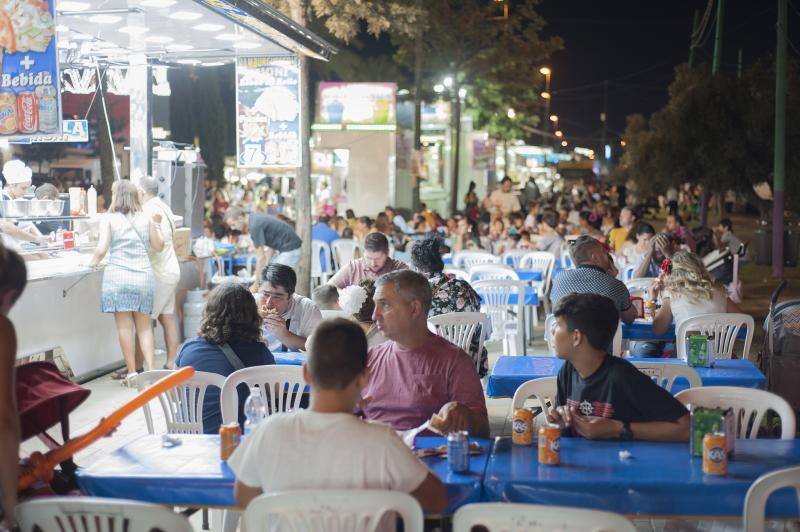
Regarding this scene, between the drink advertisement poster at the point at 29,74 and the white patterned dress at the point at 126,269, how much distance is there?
6.98 feet

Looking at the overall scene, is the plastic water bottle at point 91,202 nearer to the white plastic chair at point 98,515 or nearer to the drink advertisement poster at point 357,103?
the white plastic chair at point 98,515

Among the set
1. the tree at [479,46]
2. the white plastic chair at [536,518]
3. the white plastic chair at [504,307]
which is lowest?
the white plastic chair at [504,307]

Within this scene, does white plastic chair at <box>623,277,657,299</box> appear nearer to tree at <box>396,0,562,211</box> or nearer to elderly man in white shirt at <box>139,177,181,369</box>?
elderly man in white shirt at <box>139,177,181,369</box>

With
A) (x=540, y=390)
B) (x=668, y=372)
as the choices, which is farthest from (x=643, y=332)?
(x=540, y=390)

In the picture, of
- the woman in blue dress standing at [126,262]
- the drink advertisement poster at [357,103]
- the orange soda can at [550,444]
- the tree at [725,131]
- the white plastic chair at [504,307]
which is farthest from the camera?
the drink advertisement poster at [357,103]

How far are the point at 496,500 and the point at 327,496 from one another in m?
0.88

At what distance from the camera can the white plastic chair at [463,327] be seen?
8.00m

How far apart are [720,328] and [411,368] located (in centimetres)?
389

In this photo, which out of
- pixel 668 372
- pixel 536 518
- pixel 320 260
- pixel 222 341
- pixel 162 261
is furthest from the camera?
pixel 320 260

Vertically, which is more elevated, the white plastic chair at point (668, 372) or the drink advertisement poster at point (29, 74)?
the drink advertisement poster at point (29, 74)

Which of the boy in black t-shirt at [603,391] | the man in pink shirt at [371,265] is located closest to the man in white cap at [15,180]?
the man in pink shirt at [371,265]

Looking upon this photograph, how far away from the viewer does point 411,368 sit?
4.89 m

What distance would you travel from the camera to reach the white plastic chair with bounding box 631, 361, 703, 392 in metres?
5.93

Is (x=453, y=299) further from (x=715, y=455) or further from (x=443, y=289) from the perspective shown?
(x=715, y=455)
